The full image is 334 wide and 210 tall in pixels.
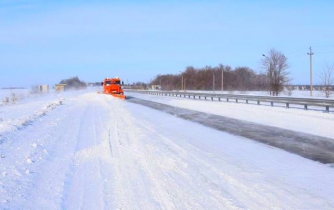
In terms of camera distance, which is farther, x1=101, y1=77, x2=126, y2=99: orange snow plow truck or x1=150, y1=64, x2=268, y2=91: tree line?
x1=150, y1=64, x2=268, y2=91: tree line

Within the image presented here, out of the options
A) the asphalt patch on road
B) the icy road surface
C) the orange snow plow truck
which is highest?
the orange snow plow truck

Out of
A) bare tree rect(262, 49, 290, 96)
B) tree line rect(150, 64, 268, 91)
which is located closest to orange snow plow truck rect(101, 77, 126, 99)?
bare tree rect(262, 49, 290, 96)

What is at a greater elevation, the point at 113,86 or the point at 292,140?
the point at 113,86

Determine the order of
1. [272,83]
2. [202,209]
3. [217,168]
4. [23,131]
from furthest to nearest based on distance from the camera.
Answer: [272,83] → [23,131] → [217,168] → [202,209]

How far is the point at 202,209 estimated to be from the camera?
6012 millimetres

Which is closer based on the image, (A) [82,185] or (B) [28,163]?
(A) [82,185]

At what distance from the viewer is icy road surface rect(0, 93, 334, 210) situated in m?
6.45

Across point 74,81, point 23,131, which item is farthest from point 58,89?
point 23,131

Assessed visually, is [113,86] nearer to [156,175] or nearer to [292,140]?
[292,140]

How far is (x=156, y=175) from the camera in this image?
8.36 m

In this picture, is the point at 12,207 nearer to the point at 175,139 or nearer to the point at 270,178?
the point at 270,178

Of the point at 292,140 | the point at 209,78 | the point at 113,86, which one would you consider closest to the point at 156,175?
the point at 292,140

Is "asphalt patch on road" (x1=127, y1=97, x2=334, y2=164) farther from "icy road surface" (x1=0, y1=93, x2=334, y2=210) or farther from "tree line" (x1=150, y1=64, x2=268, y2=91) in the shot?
"tree line" (x1=150, y1=64, x2=268, y2=91)

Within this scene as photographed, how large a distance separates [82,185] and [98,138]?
6.67 meters
